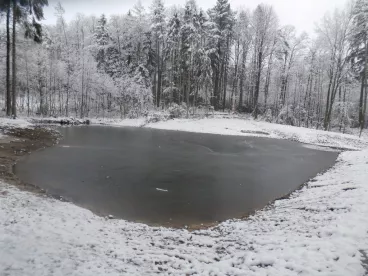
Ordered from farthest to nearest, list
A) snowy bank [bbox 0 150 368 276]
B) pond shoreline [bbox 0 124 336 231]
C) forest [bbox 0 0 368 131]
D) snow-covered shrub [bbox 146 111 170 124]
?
snow-covered shrub [bbox 146 111 170 124] < forest [bbox 0 0 368 131] < pond shoreline [bbox 0 124 336 231] < snowy bank [bbox 0 150 368 276]

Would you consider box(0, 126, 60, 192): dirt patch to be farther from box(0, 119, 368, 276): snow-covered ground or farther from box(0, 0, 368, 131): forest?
box(0, 0, 368, 131): forest

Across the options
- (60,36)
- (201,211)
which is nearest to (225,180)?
(201,211)

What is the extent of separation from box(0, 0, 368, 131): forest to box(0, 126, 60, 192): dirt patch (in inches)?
698

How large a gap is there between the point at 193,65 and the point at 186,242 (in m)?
35.8

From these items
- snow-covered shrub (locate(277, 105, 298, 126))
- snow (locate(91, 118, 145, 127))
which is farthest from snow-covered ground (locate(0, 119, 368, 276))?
snow-covered shrub (locate(277, 105, 298, 126))

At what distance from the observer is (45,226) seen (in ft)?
19.6

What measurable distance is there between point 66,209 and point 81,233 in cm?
169

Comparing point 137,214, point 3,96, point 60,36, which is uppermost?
point 60,36

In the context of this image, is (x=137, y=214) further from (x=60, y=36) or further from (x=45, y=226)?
(x=60, y=36)

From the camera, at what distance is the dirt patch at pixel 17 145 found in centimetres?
981

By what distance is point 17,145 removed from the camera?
1540 cm

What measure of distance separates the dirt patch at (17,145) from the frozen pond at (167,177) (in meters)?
0.48

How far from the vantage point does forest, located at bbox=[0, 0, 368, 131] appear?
31906mm

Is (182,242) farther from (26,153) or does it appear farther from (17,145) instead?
(17,145)
